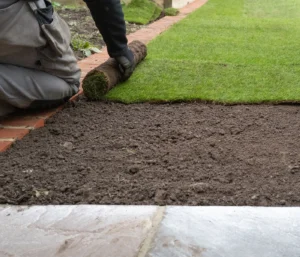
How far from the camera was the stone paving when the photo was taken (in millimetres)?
1381

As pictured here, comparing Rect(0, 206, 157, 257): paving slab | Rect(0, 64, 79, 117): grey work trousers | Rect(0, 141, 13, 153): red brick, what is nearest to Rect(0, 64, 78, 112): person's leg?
Rect(0, 64, 79, 117): grey work trousers

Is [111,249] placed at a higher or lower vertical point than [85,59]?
higher

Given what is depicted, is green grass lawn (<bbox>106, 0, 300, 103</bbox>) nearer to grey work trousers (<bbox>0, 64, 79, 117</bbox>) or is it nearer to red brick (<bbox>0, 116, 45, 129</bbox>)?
grey work trousers (<bbox>0, 64, 79, 117</bbox>)

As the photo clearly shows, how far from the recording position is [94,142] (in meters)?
2.29

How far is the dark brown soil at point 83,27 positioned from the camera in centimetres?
488

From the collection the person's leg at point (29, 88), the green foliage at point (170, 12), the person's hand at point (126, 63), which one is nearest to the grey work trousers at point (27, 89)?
the person's leg at point (29, 88)

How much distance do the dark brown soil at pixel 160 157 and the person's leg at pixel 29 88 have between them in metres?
0.11

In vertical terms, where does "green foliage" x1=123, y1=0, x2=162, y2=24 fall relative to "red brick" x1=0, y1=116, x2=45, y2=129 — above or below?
below

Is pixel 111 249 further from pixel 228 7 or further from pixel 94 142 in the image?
pixel 228 7

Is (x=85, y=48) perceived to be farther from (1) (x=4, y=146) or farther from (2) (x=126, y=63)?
(1) (x=4, y=146)

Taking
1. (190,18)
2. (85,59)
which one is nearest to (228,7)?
(190,18)

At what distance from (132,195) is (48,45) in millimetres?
1150

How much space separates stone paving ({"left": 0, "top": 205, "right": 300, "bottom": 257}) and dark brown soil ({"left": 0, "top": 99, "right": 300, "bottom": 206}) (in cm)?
8

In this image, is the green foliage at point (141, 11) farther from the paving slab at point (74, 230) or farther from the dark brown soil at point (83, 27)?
the paving slab at point (74, 230)
